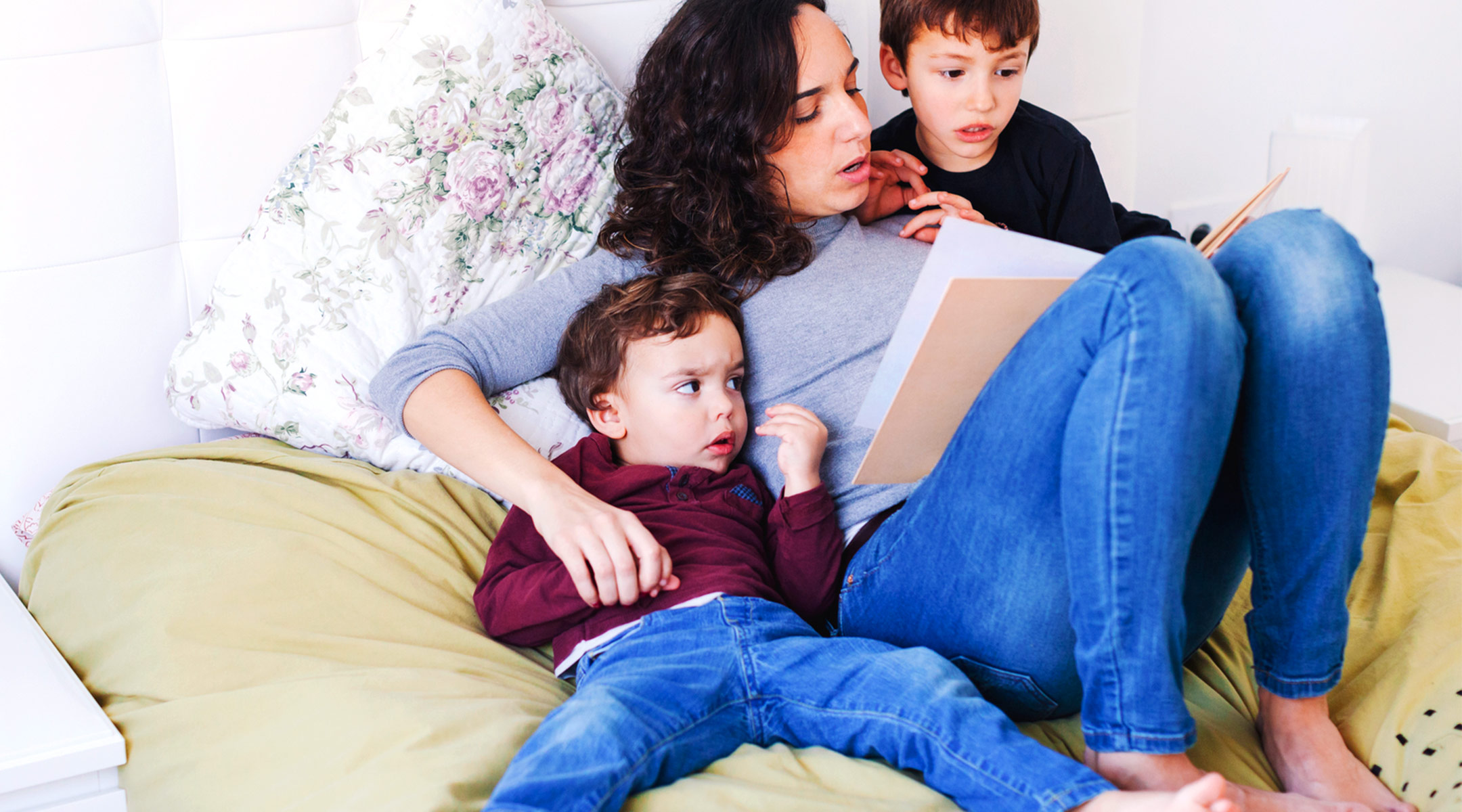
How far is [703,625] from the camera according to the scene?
0.96m

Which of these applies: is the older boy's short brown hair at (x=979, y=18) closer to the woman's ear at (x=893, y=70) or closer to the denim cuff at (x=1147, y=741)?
the woman's ear at (x=893, y=70)

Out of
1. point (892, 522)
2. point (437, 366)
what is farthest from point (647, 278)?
point (892, 522)

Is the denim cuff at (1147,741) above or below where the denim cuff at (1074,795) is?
above

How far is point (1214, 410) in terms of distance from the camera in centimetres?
77

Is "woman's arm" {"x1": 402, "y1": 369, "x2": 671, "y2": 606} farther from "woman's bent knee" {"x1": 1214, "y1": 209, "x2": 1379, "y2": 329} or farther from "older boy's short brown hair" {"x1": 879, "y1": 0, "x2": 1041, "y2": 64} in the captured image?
"older boy's short brown hair" {"x1": 879, "y1": 0, "x2": 1041, "y2": 64}

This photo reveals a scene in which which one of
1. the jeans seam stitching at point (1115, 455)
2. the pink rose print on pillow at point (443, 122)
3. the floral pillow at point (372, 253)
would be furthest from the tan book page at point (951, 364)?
the pink rose print on pillow at point (443, 122)

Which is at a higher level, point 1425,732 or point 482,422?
point 482,422

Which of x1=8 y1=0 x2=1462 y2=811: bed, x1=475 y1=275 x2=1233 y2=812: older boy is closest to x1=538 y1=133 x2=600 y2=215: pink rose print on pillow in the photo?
x1=8 y1=0 x2=1462 y2=811: bed

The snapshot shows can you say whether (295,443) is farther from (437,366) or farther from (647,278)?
(647,278)

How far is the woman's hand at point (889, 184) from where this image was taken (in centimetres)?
139

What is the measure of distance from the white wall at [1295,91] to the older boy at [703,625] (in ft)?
4.22

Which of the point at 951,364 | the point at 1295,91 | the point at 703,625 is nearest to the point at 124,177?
the point at 703,625

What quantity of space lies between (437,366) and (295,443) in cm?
26

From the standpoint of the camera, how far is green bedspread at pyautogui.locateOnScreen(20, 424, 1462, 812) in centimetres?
85
